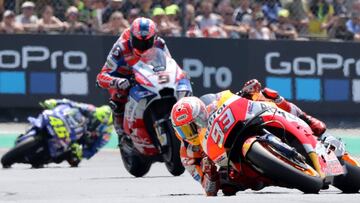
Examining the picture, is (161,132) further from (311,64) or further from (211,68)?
(311,64)

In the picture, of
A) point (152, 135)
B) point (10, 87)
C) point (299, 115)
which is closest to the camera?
point (299, 115)

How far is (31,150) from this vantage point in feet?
45.1

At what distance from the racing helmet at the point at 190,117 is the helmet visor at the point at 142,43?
376 cm

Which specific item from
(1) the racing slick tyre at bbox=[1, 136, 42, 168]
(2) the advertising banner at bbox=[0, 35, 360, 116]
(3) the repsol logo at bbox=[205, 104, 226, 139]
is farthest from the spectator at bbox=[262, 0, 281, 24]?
(3) the repsol logo at bbox=[205, 104, 226, 139]

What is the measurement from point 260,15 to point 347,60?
1.47 m

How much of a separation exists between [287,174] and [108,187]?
300 centimetres

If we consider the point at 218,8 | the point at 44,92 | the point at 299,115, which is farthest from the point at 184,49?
the point at 299,115

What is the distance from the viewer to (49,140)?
1391cm

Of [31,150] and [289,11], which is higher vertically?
[289,11]

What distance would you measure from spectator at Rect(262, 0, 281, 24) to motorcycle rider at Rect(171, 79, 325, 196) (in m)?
8.50

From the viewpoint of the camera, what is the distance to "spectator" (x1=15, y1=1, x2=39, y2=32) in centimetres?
1714

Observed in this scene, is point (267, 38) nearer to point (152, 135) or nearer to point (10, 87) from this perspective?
point (10, 87)

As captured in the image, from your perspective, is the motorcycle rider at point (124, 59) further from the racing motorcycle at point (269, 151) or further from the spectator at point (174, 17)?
the spectator at point (174, 17)

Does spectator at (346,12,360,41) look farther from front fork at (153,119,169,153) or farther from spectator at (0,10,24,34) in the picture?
front fork at (153,119,169,153)
